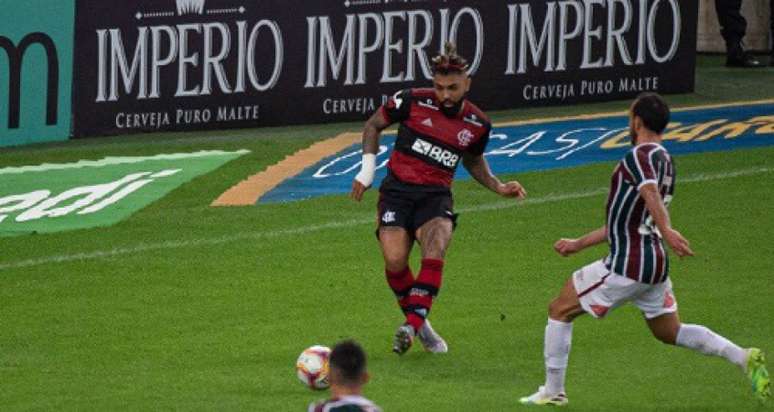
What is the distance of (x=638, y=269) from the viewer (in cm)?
1070

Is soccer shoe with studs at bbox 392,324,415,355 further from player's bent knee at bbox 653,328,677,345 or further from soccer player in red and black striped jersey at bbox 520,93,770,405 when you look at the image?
player's bent knee at bbox 653,328,677,345

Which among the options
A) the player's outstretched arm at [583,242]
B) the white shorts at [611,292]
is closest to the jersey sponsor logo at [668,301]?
the white shorts at [611,292]

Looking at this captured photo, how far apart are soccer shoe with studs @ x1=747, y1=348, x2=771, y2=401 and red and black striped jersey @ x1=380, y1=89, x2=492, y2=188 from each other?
2.85 meters

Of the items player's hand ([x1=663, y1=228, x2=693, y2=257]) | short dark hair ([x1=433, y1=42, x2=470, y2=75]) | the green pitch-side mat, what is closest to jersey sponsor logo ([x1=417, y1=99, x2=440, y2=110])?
short dark hair ([x1=433, y1=42, x2=470, y2=75])

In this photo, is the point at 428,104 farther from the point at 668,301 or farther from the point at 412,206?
the point at 668,301

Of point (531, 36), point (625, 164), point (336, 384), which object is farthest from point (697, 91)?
point (336, 384)

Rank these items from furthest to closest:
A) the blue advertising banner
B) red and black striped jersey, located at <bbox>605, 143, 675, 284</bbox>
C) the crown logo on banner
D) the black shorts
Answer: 1. the crown logo on banner
2. the blue advertising banner
3. the black shorts
4. red and black striped jersey, located at <bbox>605, 143, 675, 284</bbox>

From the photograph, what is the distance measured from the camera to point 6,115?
Answer: 2056 centimetres

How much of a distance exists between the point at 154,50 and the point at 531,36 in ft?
16.2

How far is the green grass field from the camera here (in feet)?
38.3

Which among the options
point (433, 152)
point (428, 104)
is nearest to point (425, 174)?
point (433, 152)

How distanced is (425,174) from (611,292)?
2.43m

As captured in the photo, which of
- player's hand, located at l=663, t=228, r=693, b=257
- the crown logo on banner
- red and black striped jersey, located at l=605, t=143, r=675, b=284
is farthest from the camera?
the crown logo on banner

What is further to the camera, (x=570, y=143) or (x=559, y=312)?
(x=570, y=143)
